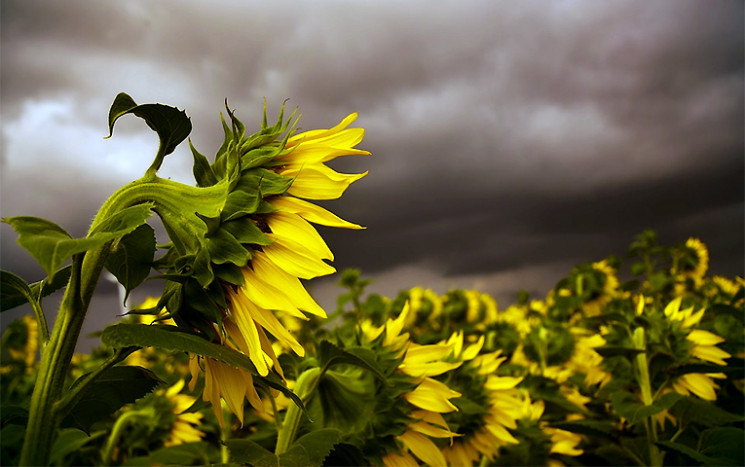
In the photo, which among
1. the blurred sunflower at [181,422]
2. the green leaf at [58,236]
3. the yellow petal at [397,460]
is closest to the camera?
the green leaf at [58,236]

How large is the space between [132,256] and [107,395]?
0.66ft

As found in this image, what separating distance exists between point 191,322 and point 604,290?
4336mm

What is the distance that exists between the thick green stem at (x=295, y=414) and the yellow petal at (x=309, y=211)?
0.40 metres

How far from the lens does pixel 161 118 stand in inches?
32.8

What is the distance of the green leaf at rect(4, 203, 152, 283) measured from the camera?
1.99ft

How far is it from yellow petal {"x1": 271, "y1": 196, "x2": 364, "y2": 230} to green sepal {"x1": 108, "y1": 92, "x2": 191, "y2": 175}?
17cm

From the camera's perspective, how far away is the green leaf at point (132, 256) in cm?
81

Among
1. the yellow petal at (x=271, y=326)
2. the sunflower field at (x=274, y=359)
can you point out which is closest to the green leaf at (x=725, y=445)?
the sunflower field at (x=274, y=359)

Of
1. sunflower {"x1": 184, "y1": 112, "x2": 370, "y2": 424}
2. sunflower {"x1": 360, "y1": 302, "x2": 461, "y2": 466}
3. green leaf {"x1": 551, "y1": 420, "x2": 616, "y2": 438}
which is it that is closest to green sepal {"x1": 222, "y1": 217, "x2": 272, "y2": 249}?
sunflower {"x1": 184, "y1": 112, "x2": 370, "y2": 424}

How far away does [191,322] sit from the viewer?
2.64ft

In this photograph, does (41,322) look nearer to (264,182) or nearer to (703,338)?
(264,182)

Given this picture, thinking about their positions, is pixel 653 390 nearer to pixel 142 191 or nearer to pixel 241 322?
pixel 241 322

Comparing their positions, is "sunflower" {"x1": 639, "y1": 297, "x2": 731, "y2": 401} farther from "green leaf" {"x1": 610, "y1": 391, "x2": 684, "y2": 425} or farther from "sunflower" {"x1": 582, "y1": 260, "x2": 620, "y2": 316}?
"sunflower" {"x1": 582, "y1": 260, "x2": 620, "y2": 316}

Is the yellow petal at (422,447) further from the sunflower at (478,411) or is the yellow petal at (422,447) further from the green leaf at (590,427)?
the green leaf at (590,427)
